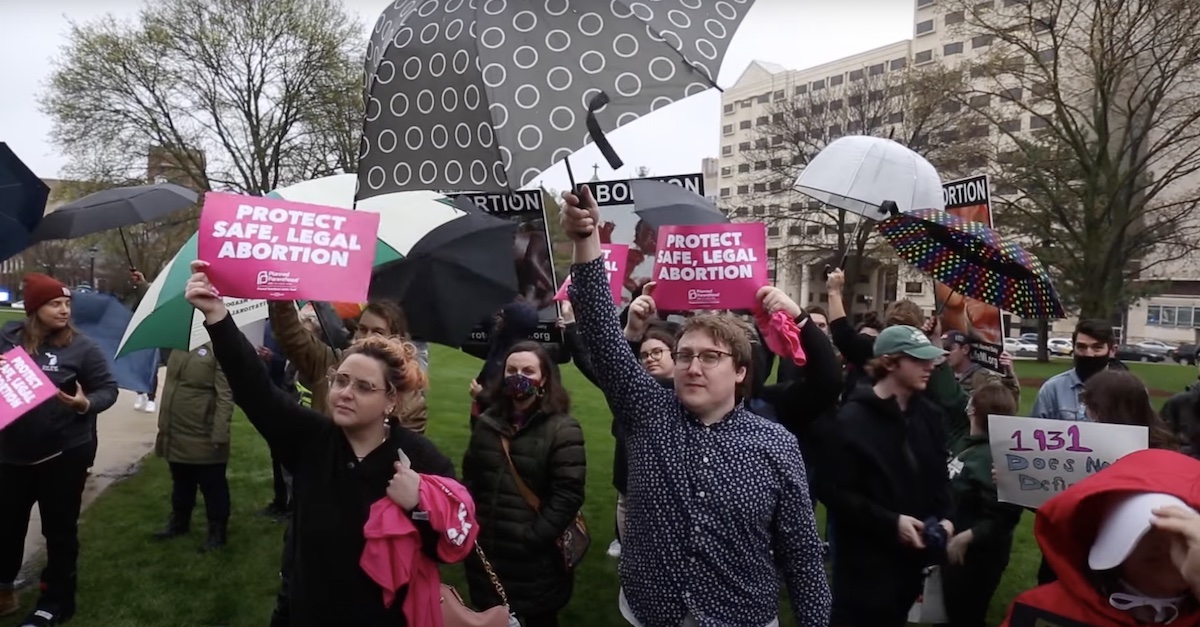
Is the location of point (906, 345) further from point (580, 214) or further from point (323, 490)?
point (323, 490)

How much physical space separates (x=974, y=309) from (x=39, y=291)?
6205 millimetres

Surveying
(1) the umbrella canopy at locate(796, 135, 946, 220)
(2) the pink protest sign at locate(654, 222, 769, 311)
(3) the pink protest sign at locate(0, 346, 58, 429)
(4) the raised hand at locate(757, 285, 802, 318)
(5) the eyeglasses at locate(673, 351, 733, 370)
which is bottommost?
(3) the pink protest sign at locate(0, 346, 58, 429)

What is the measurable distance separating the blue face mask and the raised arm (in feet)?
4.47

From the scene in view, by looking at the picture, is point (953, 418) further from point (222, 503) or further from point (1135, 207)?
point (1135, 207)

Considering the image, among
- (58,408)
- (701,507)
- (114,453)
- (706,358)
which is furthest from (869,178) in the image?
(114,453)

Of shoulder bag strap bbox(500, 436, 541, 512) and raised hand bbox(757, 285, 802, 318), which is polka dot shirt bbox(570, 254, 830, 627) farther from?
shoulder bag strap bbox(500, 436, 541, 512)

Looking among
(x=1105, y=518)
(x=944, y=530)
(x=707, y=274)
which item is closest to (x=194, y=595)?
(x=707, y=274)

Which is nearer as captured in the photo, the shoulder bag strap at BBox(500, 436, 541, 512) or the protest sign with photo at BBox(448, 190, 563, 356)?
the shoulder bag strap at BBox(500, 436, 541, 512)

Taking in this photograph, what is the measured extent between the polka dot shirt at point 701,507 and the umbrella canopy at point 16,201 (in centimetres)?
320

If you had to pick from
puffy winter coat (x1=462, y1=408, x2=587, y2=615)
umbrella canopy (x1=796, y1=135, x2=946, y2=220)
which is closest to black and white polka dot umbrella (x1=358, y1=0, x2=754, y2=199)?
puffy winter coat (x1=462, y1=408, x2=587, y2=615)

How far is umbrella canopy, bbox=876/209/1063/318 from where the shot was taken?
15.5 feet

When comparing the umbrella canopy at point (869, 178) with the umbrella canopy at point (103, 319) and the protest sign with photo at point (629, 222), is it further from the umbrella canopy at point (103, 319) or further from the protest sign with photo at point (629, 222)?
the umbrella canopy at point (103, 319)

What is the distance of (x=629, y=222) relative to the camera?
645 cm

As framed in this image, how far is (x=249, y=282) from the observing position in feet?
9.37
